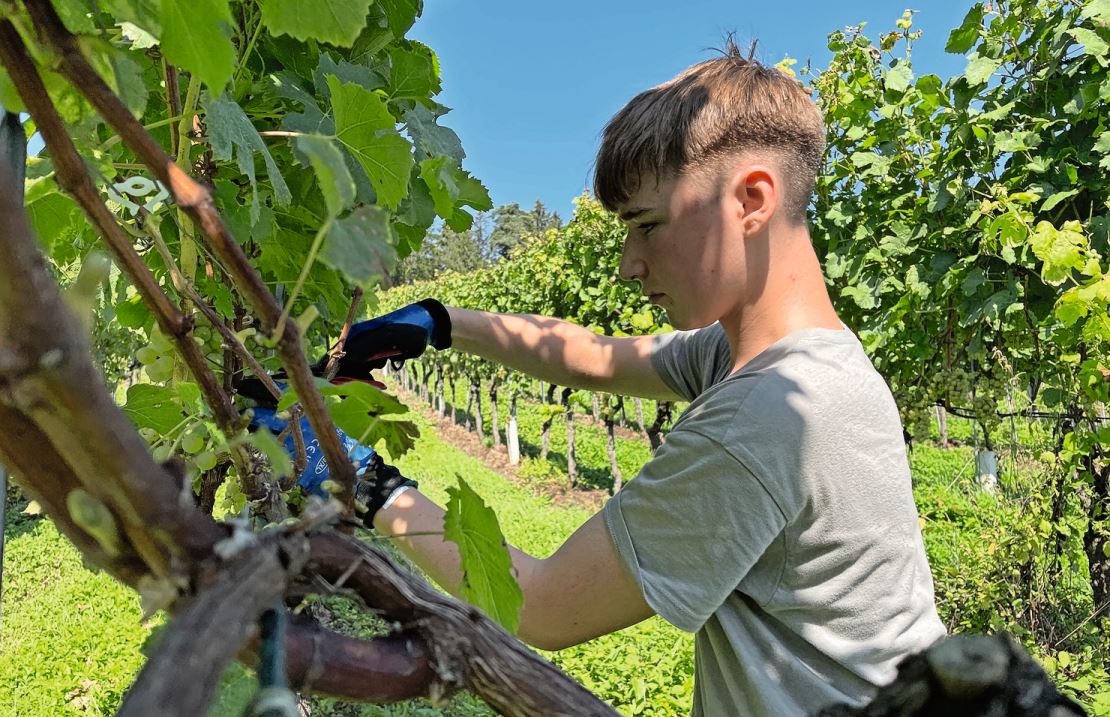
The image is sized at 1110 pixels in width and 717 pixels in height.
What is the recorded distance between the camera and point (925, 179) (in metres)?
5.33

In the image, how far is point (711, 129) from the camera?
1.78 metres

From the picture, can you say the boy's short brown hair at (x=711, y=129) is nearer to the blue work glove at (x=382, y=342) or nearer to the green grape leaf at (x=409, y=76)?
the green grape leaf at (x=409, y=76)

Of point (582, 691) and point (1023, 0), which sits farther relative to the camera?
point (1023, 0)

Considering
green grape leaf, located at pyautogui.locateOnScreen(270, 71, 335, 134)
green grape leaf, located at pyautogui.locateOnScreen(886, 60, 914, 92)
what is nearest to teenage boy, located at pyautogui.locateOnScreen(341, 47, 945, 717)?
green grape leaf, located at pyautogui.locateOnScreen(270, 71, 335, 134)

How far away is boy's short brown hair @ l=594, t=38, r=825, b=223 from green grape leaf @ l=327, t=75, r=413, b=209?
76 centimetres

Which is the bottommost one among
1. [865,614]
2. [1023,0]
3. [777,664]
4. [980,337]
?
[777,664]

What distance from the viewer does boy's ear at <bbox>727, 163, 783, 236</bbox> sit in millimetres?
1725

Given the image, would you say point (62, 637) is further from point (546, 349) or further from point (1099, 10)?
point (1099, 10)

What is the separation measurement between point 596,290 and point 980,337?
6.90 meters

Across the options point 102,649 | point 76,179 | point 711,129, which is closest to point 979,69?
point 711,129

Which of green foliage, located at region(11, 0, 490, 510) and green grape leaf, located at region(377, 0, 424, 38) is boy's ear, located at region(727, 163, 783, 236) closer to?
green foliage, located at region(11, 0, 490, 510)

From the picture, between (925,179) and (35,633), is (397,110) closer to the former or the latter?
(925,179)

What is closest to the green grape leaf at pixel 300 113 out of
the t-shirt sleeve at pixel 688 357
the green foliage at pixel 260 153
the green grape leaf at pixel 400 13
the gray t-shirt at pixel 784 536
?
the green foliage at pixel 260 153

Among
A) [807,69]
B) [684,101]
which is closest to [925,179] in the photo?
[807,69]
